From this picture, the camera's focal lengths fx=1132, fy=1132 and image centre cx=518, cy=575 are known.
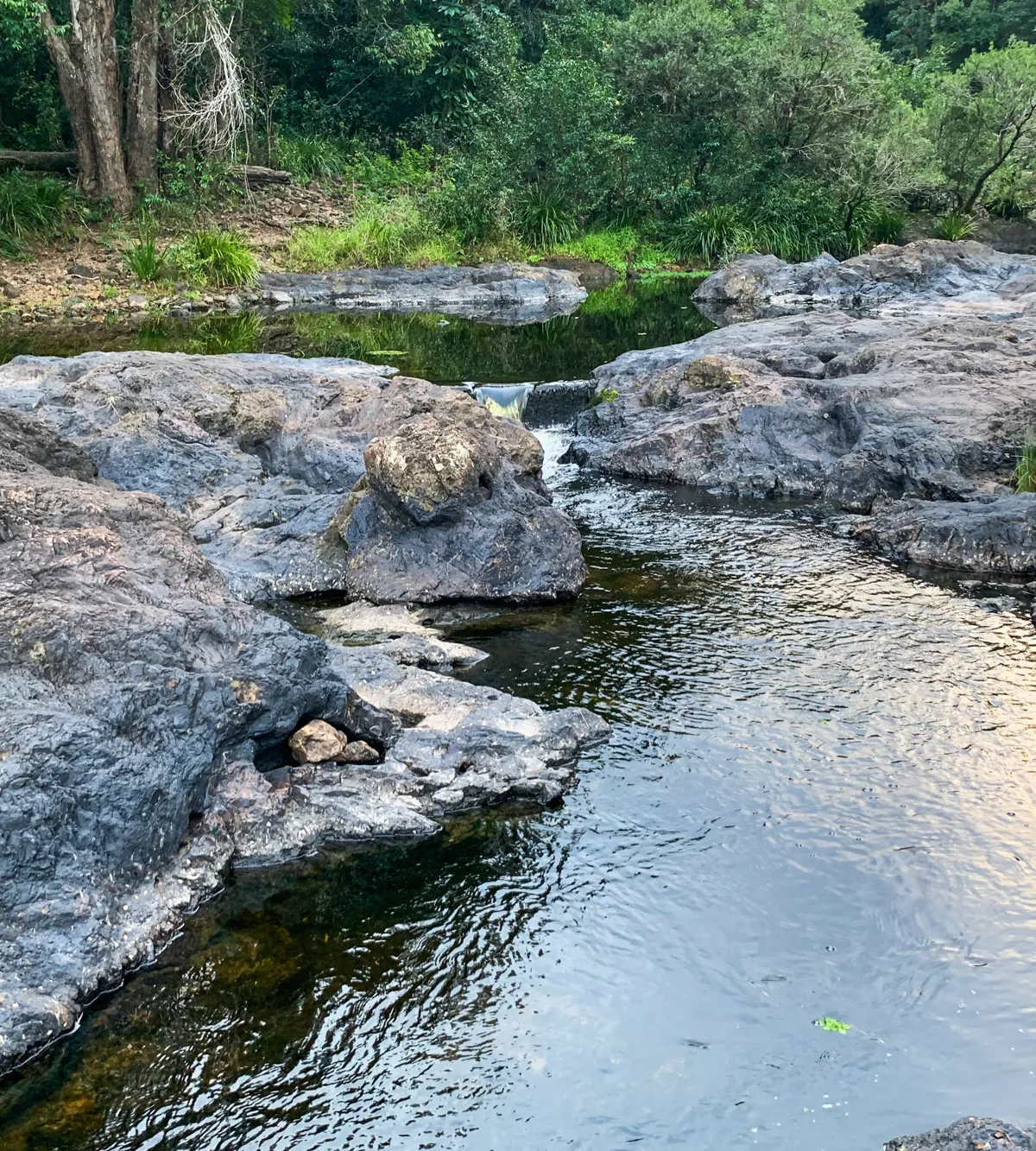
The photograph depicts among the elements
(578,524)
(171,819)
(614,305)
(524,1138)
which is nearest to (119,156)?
(614,305)

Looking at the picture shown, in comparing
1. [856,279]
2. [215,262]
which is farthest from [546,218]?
[215,262]

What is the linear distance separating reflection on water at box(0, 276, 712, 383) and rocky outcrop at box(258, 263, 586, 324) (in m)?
1.22

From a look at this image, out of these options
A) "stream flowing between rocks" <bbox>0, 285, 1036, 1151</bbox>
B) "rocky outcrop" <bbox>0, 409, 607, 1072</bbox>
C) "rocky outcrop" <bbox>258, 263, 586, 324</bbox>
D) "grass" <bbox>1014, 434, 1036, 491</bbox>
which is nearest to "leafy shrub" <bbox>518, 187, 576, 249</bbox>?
"rocky outcrop" <bbox>258, 263, 586, 324</bbox>

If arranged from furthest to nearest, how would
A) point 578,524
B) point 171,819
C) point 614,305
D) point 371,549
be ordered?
point 614,305, point 578,524, point 371,549, point 171,819

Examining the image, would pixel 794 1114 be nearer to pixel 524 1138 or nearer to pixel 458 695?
pixel 524 1138

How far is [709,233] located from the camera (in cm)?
3052

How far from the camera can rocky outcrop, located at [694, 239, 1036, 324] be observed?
→ 2517cm

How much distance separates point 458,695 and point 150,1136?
2780 millimetres

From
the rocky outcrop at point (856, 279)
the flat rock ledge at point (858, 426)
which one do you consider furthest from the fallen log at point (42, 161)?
the flat rock ledge at point (858, 426)

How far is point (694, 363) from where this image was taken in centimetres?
1270

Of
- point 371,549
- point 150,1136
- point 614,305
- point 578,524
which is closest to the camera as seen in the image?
point 150,1136

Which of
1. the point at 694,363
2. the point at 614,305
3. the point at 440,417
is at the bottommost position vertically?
the point at 614,305

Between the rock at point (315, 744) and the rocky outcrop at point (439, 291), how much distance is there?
57.1ft

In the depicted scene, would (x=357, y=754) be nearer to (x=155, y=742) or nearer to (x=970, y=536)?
(x=155, y=742)
